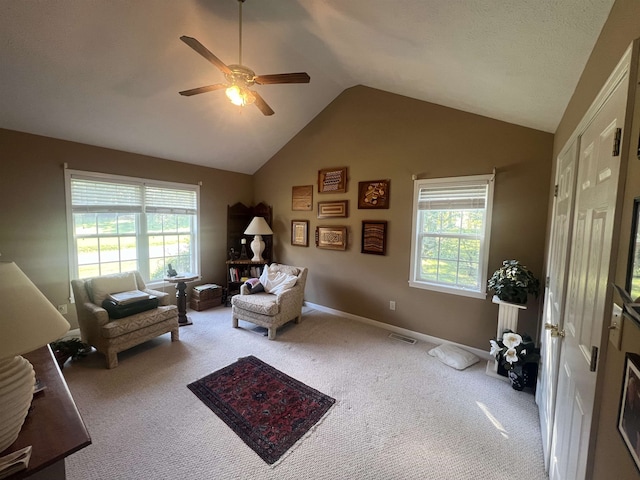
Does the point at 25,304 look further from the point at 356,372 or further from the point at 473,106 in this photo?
the point at 473,106

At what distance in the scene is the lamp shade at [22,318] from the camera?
0.77 metres

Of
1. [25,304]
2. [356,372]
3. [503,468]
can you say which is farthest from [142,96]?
[503,468]

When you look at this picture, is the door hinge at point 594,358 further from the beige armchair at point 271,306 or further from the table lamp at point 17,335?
the beige armchair at point 271,306

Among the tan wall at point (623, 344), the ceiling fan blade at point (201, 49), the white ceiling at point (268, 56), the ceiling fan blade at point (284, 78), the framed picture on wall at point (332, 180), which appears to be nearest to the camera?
the tan wall at point (623, 344)

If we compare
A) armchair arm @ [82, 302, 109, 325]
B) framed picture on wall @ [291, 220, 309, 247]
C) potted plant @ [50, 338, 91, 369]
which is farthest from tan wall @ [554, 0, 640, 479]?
potted plant @ [50, 338, 91, 369]

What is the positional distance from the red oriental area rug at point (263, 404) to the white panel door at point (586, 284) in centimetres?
148

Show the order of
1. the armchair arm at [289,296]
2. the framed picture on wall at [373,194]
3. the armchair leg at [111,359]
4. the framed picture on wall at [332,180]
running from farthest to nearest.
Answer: the framed picture on wall at [332,180]
the framed picture on wall at [373,194]
the armchair arm at [289,296]
the armchair leg at [111,359]

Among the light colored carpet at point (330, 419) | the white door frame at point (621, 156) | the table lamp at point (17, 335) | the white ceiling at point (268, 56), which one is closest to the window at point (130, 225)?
the white ceiling at point (268, 56)

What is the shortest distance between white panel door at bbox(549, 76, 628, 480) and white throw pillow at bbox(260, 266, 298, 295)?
2.77 meters

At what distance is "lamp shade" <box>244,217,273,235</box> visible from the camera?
14.8ft

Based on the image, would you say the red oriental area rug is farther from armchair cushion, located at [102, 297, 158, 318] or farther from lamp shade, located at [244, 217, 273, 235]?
lamp shade, located at [244, 217, 273, 235]

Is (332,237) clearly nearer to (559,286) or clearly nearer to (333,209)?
(333,209)

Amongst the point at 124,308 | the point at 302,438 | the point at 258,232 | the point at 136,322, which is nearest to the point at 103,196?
the point at 124,308

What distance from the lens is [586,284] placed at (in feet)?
3.55
